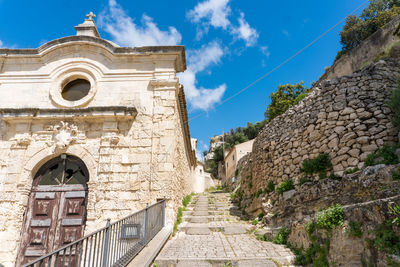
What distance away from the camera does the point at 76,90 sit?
785 centimetres

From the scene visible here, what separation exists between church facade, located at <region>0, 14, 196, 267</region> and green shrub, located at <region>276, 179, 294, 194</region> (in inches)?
Answer: 127

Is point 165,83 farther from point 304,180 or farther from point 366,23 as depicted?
point 366,23

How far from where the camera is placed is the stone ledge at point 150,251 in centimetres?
380

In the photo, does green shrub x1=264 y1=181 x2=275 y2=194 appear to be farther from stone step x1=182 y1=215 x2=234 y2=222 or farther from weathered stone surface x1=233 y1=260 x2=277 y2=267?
weathered stone surface x1=233 y1=260 x2=277 y2=267

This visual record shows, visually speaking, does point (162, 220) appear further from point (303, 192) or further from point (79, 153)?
point (303, 192)

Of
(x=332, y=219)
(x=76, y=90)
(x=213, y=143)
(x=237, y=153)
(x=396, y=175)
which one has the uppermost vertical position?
(x=213, y=143)

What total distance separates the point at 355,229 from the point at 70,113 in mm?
7075

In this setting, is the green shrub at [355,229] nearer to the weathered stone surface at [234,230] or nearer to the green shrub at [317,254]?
the green shrub at [317,254]

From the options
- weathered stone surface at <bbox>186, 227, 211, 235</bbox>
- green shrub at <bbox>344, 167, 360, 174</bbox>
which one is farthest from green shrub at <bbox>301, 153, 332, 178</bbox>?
weathered stone surface at <bbox>186, 227, 211, 235</bbox>

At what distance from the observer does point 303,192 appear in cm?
660

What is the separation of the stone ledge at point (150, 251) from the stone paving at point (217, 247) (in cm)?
18

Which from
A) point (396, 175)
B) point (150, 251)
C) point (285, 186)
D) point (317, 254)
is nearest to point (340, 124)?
point (285, 186)

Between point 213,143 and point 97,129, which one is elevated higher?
point 213,143

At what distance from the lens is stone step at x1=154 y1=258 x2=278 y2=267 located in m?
4.19
